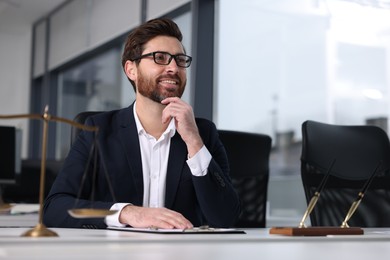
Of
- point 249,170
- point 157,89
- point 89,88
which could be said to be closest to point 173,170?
point 157,89

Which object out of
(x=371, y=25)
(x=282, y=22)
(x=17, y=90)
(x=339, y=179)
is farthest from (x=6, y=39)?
(x=339, y=179)

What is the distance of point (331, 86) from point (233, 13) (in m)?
1.10

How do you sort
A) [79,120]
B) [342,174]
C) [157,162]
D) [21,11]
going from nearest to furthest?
[157,162]
[79,120]
[342,174]
[21,11]

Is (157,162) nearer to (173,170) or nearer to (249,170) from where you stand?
(173,170)

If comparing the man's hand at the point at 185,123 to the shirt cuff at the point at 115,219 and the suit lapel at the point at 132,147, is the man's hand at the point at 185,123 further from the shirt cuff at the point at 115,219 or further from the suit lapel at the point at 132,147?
the shirt cuff at the point at 115,219

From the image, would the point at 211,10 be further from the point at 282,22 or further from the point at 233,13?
the point at 282,22

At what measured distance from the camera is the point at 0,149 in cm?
374

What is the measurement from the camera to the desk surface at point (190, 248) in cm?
87

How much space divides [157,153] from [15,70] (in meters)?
7.56

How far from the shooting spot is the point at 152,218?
161 cm

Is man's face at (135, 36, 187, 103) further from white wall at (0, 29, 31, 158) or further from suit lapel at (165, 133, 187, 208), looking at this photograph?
white wall at (0, 29, 31, 158)

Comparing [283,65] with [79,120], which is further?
[283,65]

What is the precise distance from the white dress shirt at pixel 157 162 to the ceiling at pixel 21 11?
244 inches

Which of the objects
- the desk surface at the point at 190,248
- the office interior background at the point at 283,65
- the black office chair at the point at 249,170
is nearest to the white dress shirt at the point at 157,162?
the black office chair at the point at 249,170
